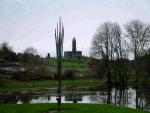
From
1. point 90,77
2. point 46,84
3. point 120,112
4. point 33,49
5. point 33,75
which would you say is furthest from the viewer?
point 33,49

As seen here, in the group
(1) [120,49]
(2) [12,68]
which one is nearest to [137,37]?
(1) [120,49]

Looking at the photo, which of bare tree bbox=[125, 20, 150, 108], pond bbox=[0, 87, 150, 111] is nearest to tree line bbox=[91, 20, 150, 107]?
bare tree bbox=[125, 20, 150, 108]

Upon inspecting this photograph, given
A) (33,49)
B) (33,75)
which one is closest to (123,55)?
(33,75)

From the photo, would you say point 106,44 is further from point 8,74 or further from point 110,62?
point 8,74

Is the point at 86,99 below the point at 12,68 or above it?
below

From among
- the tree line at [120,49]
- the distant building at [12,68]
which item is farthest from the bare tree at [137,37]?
the distant building at [12,68]

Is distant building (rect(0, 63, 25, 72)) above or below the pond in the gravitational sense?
above

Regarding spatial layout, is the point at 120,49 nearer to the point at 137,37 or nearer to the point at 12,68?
the point at 137,37

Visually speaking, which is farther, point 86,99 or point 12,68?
point 12,68

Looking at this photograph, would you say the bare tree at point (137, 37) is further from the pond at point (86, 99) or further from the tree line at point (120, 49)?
the pond at point (86, 99)

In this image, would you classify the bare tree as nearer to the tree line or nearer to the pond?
the tree line

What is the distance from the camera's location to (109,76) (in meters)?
74.5

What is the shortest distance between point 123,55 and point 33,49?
167ft

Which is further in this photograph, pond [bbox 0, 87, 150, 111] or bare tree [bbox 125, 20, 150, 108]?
bare tree [bbox 125, 20, 150, 108]
